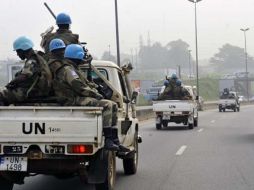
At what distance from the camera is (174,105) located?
24609mm

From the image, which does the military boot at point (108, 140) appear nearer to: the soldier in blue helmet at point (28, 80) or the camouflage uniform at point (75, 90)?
the camouflage uniform at point (75, 90)

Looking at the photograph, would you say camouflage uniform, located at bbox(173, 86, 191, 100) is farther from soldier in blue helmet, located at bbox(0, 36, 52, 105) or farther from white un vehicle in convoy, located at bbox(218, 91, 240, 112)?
white un vehicle in convoy, located at bbox(218, 91, 240, 112)

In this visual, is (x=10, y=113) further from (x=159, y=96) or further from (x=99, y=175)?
(x=159, y=96)

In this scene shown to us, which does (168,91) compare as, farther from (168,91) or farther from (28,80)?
(28,80)

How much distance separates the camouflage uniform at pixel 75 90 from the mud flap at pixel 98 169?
44 cm

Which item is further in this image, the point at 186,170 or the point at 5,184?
the point at 186,170

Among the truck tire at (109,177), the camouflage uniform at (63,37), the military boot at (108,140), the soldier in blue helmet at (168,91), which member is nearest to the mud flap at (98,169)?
the military boot at (108,140)

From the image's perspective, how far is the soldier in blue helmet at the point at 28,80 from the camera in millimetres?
7871

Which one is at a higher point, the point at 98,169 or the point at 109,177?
the point at 98,169

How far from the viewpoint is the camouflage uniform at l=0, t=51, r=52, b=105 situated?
7.86m

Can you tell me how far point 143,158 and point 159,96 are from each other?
11.3 metres

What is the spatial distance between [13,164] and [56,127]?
2.47ft

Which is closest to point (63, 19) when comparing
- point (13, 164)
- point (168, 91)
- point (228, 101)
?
point (13, 164)

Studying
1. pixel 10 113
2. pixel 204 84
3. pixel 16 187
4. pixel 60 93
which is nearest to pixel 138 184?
pixel 16 187
